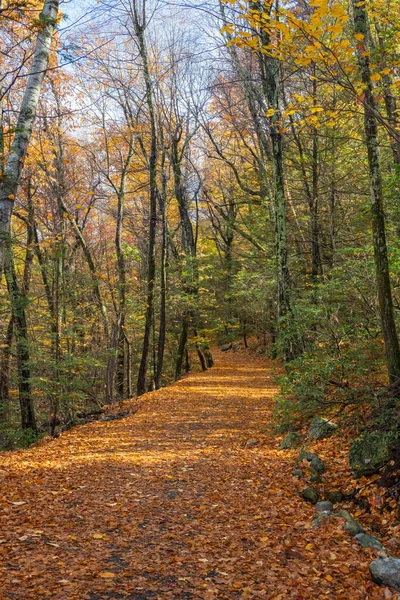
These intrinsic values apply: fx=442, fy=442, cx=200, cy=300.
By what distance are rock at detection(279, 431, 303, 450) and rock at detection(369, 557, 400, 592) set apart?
136 inches

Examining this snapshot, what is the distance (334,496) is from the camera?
515 cm

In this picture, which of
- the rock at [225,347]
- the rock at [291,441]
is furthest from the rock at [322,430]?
the rock at [225,347]

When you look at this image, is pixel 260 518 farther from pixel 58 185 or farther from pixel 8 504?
pixel 58 185

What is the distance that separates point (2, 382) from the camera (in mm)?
12664

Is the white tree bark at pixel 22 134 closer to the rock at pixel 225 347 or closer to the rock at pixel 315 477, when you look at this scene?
the rock at pixel 315 477

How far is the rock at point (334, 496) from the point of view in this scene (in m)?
5.12

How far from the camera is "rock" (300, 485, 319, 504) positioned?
16.8 feet

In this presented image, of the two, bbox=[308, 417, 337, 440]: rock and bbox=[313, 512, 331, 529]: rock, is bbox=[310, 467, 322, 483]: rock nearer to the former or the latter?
bbox=[313, 512, 331, 529]: rock

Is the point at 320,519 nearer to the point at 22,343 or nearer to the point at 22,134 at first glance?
the point at 22,134

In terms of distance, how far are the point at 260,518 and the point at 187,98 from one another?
16.6m

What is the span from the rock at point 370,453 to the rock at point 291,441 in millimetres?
1748

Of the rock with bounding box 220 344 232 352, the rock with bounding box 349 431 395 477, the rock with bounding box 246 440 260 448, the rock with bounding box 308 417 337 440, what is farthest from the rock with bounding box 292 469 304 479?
the rock with bounding box 220 344 232 352

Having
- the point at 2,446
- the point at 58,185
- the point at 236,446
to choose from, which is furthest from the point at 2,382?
the point at 236,446

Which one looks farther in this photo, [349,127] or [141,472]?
[349,127]
